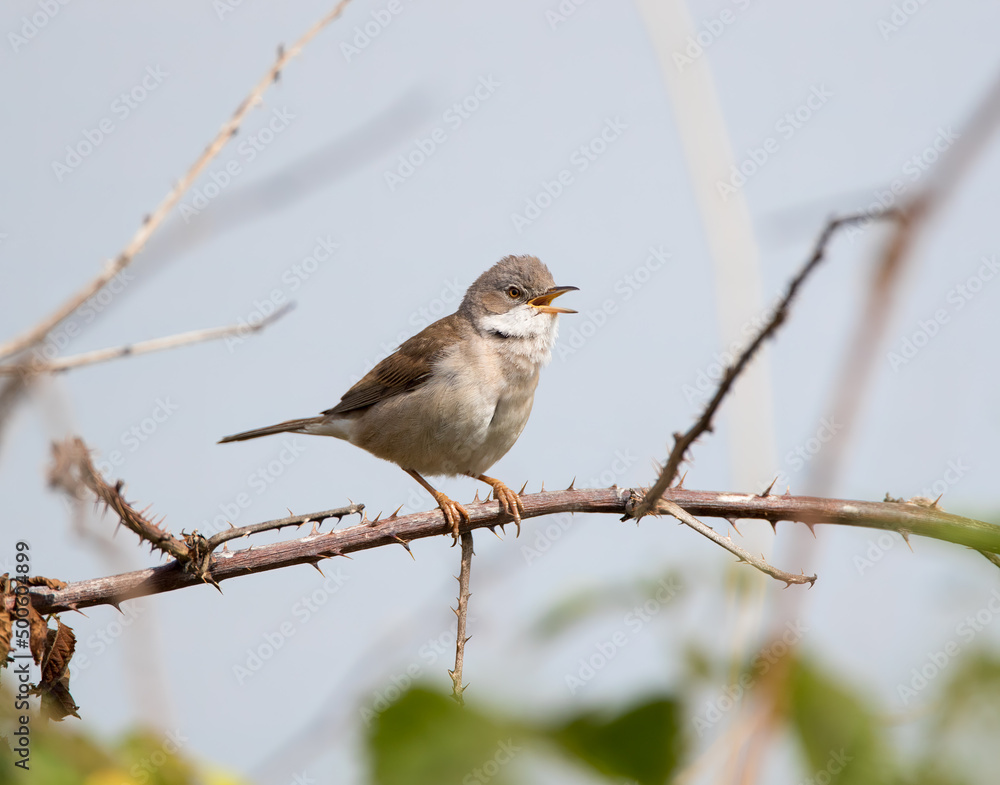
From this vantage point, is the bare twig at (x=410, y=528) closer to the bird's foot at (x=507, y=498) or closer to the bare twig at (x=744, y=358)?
the bird's foot at (x=507, y=498)

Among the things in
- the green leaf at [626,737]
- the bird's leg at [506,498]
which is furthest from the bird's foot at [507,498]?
the green leaf at [626,737]

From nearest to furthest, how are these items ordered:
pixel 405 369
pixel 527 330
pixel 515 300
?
1. pixel 527 330
2. pixel 405 369
3. pixel 515 300

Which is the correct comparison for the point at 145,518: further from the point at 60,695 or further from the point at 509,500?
the point at 509,500

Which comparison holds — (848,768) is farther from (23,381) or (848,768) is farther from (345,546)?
(345,546)

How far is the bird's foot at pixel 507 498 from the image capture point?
139 inches

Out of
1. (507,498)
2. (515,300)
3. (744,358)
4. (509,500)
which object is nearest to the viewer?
(744,358)

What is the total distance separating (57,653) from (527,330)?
4.14 m

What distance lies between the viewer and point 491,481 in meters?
5.48

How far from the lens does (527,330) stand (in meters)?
6.00

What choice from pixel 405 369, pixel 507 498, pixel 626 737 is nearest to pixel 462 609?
pixel 626 737

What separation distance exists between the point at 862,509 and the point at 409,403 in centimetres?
349

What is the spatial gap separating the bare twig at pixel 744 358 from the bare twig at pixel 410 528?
20.6 inches

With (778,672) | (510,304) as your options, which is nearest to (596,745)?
(778,672)

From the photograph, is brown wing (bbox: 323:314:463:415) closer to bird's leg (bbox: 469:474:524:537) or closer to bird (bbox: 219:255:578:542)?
bird (bbox: 219:255:578:542)
